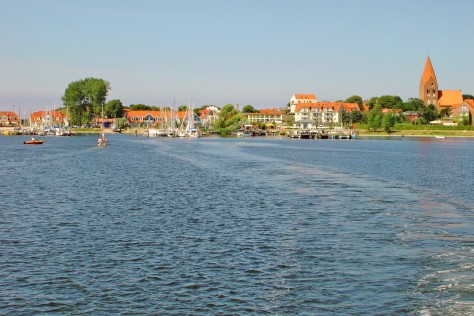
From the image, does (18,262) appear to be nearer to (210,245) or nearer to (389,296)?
(210,245)

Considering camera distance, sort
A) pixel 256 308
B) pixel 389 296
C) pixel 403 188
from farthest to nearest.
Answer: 1. pixel 403 188
2. pixel 389 296
3. pixel 256 308

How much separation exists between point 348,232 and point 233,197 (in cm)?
1355

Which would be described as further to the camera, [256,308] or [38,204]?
[38,204]

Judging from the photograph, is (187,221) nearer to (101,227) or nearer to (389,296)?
(101,227)

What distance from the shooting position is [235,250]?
73.0ft

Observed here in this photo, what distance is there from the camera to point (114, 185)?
4594cm

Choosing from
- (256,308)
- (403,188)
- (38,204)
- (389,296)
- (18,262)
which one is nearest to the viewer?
(256,308)

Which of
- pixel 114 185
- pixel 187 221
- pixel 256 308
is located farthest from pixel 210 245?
pixel 114 185

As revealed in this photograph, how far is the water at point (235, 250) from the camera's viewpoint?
16391mm

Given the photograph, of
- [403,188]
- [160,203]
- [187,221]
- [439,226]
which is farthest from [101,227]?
[403,188]

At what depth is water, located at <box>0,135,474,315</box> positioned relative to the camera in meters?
16.4

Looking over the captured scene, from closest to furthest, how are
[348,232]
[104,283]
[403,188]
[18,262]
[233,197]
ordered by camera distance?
1. [104,283]
2. [18,262]
3. [348,232]
4. [233,197]
5. [403,188]

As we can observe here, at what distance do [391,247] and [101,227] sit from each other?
13.3 m

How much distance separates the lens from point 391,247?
2308 centimetres
